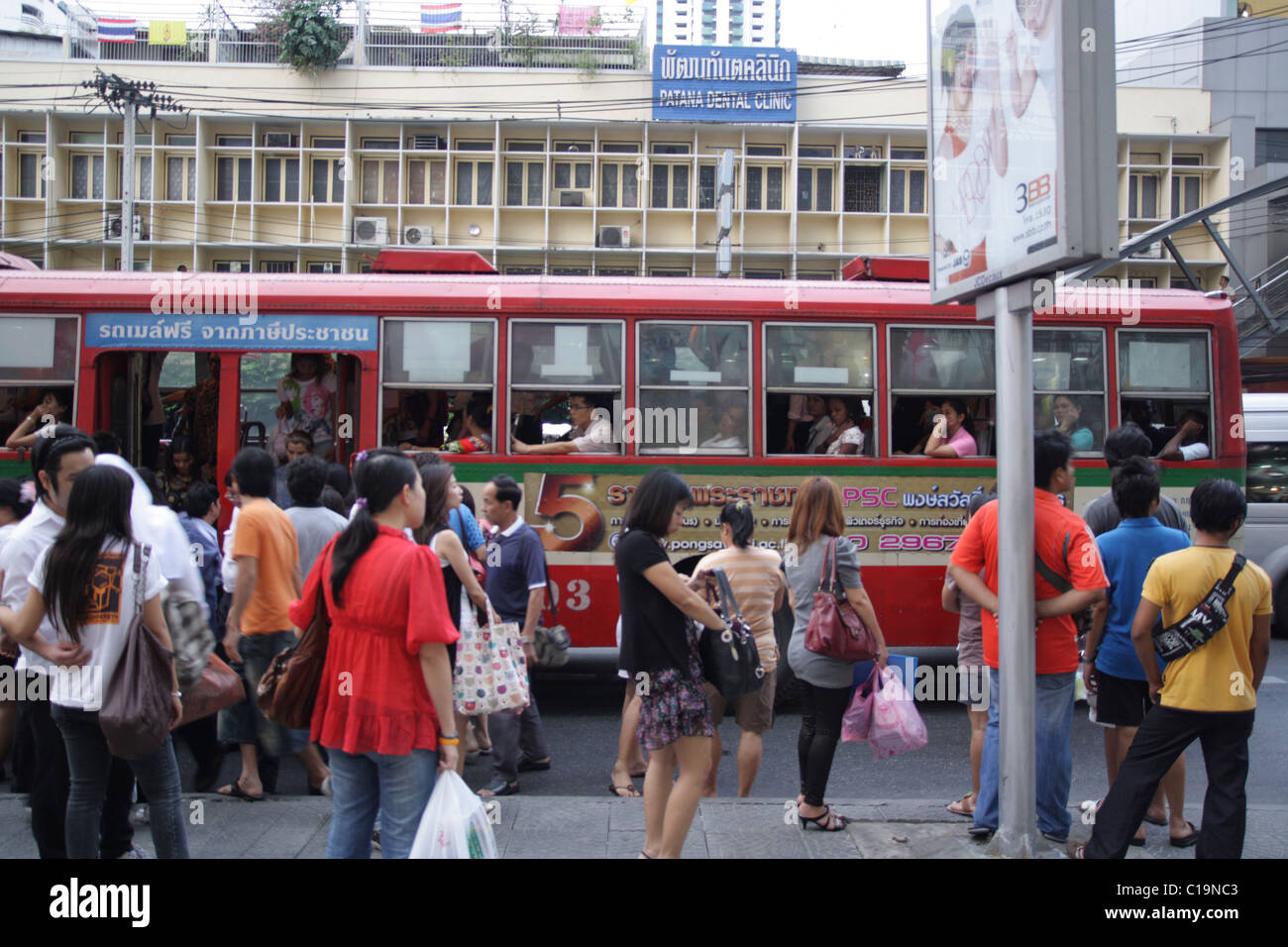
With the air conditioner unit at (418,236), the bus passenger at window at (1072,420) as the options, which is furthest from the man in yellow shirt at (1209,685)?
the air conditioner unit at (418,236)

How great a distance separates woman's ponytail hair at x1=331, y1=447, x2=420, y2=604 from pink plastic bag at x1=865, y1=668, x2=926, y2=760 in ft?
9.21

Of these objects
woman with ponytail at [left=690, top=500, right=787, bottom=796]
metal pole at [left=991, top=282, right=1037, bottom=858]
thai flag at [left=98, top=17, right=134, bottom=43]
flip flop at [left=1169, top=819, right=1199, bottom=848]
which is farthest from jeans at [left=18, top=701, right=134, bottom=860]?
thai flag at [left=98, top=17, right=134, bottom=43]

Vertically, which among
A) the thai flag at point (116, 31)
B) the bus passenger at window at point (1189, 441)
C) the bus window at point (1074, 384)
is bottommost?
the bus passenger at window at point (1189, 441)

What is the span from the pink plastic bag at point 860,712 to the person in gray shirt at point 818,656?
0.13 feet

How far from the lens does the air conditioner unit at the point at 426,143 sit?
24828 millimetres

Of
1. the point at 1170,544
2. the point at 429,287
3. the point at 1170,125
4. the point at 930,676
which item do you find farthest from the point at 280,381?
the point at 1170,125

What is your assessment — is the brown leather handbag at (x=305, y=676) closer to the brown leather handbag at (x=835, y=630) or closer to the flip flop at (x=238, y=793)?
the flip flop at (x=238, y=793)

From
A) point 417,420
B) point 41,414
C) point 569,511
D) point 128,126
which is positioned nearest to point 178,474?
point 41,414

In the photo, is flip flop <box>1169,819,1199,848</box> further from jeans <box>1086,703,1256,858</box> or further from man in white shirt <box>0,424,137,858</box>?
man in white shirt <box>0,424,137,858</box>

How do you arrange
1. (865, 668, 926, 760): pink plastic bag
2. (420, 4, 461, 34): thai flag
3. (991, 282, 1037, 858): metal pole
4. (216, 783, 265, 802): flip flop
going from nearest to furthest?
(991, 282, 1037, 858): metal pole, (865, 668, 926, 760): pink plastic bag, (216, 783, 265, 802): flip flop, (420, 4, 461, 34): thai flag

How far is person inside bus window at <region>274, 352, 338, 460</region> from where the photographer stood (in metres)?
8.64

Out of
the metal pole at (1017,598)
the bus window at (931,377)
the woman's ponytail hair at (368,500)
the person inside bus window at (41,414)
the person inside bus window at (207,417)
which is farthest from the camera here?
the person inside bus window at (207,417)

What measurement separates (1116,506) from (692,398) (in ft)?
11.0
